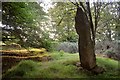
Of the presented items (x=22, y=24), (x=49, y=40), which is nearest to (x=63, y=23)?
(x=49, y=40)

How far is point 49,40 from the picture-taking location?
2.23m

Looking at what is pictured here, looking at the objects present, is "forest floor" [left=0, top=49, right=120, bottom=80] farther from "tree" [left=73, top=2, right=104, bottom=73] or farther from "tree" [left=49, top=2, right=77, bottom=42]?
"tree" [left=49, top=2, right=77, bottom=42]

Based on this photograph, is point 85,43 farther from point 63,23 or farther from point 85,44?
point 63,23

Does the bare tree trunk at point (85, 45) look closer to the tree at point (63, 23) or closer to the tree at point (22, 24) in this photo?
the tree at point (63, 23)

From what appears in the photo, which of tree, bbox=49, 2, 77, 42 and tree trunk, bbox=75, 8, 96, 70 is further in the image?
tree, bbox=49, 2, 77, 42

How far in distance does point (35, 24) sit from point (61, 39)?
36 centimetres

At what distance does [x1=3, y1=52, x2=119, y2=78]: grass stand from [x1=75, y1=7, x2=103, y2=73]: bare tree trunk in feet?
0.25

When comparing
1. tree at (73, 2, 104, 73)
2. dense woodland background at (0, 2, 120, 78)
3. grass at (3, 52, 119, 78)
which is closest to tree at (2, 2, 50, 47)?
dense woodland background at (0, 2, 120, 78)

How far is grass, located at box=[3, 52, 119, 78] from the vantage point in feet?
6.75

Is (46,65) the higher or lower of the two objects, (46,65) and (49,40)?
the lower

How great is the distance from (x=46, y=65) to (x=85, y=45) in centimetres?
50

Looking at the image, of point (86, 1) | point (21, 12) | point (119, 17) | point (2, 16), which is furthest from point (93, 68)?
point (2, 16)

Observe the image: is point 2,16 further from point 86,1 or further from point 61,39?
point 86,1

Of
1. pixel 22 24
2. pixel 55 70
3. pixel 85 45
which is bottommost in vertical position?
pixel 55 70
